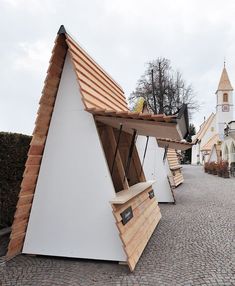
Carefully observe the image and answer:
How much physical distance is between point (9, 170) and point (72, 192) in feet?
6.96

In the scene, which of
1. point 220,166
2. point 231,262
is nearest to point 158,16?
point 231,262

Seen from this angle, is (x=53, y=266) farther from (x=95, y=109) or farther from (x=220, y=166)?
(x=220, y=166)

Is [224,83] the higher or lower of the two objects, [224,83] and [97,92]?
the higher

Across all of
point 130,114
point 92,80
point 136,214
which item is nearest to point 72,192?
point 136,214

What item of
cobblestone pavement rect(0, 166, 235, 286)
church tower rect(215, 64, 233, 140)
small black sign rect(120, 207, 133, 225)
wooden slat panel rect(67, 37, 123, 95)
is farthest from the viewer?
church tower rect(215, 64, 233, 140)

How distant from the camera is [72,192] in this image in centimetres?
538

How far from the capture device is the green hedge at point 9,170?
6.56 meters

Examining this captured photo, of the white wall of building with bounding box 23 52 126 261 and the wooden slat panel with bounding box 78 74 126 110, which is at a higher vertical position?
the wooden slat panel with bounding box 78 74 126 110

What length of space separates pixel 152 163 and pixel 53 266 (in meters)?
7.76

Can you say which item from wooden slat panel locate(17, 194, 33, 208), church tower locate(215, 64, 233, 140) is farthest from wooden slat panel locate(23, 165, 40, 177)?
church tower locate(215, 64, 233, 140)

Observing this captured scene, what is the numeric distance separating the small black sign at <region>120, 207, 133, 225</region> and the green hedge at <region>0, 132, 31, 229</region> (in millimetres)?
2830

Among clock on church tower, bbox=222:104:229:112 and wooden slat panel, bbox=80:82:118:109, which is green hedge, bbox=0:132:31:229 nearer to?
wooden slat panel, bbox=80:82:118:109

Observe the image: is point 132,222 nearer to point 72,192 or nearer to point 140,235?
point 140,235

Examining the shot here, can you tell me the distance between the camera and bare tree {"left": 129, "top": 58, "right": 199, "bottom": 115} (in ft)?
107
